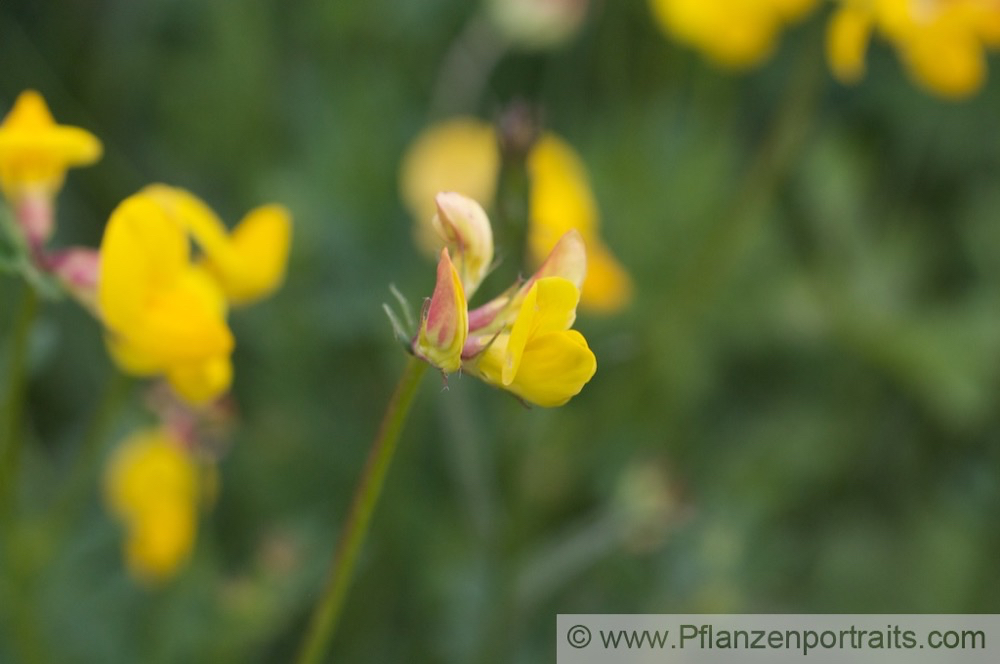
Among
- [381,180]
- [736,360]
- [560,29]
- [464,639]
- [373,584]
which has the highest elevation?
[560,29]

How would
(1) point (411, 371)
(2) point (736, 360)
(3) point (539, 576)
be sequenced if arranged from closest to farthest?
(1) point (411, 371), (3) point (539, 576), (2) point (736, 360)

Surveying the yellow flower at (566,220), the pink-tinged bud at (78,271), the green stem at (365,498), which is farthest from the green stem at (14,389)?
the yellow flower at (566,220)

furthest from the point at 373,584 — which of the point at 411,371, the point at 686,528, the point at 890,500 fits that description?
the point at 411,371

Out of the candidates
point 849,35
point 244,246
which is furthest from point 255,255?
point 849,35

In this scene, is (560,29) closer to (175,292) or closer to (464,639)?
(464,639)

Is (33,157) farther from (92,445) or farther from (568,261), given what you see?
(568,261)
